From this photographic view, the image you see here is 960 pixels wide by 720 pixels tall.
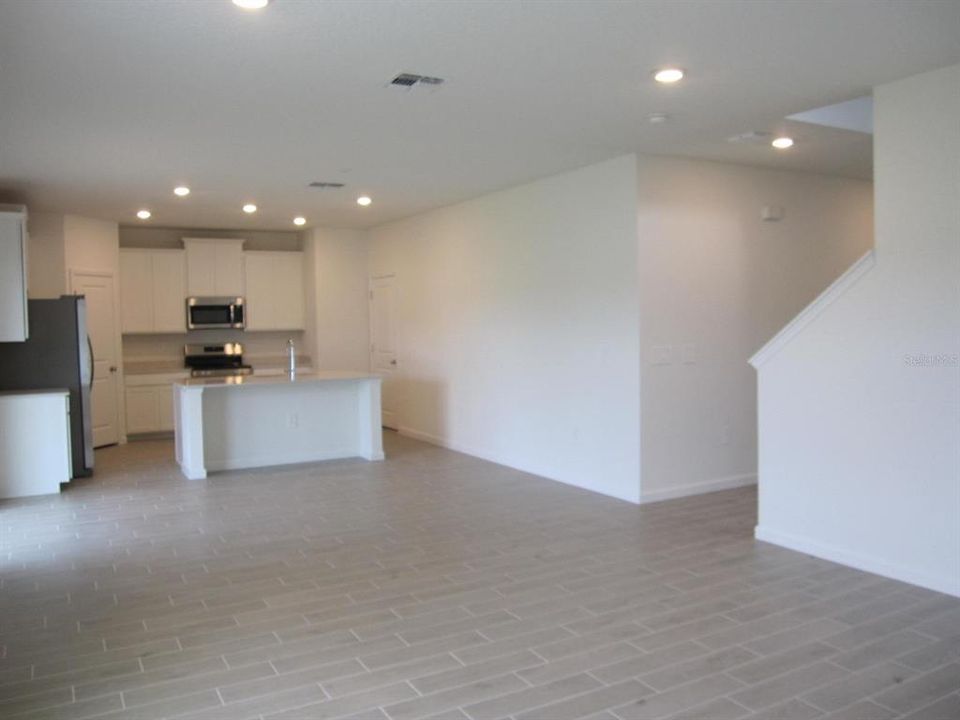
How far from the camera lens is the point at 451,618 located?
3.73 m

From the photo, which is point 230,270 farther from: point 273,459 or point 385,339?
point 273,459

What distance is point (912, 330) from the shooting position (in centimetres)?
413

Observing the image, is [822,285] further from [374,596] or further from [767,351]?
[374,596]

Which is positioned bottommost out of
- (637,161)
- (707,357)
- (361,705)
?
(361,705)

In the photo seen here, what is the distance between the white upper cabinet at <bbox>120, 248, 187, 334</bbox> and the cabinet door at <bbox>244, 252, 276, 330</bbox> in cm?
82

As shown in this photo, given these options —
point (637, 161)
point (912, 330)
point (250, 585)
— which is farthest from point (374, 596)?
point (637, 161)

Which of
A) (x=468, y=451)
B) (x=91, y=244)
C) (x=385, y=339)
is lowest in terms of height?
(x=468, y=451)

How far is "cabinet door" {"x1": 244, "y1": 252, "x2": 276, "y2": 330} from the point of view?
34.6 feet

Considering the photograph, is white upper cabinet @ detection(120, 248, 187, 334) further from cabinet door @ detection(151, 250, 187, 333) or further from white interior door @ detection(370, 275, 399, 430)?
white interior door @ detection(370, 275, 399, 430)

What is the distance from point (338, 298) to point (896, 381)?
7.51 m

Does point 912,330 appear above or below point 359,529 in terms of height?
above

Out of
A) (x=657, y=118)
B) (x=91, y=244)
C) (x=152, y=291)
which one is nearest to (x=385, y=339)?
(x=152, y=291)

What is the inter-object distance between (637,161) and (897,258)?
7.19 feet

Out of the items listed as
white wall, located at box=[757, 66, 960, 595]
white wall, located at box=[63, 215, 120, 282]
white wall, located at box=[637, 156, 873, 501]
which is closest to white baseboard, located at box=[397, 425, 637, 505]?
white wall, located at box=[637, 156, 873, 501]
